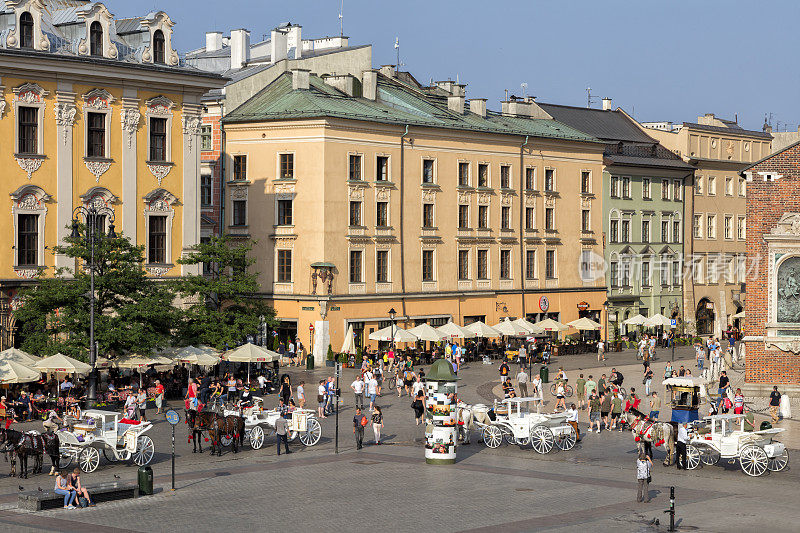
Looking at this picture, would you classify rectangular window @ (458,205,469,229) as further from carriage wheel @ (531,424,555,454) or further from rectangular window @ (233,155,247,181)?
carriage wheel @ (531,424,555,454)

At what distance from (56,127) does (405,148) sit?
81.1ft

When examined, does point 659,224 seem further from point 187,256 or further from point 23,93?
point 23,93

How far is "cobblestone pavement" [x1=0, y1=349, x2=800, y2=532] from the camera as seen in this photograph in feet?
99.8

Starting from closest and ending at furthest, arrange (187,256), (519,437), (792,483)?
(792,483)
(519,437)
(187,256)

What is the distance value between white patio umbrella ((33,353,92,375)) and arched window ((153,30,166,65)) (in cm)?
1850

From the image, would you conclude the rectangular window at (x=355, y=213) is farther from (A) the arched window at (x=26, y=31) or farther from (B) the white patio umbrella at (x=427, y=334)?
(A) the arched window at (x=26, y=31)

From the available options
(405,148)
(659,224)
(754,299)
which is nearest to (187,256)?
(405,148)

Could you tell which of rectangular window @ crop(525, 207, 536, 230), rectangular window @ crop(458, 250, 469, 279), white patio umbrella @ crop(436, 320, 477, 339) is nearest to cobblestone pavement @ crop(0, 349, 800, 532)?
white patio umbrella @ crop(436, 320, 477, 339)

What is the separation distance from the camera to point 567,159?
3595 inches

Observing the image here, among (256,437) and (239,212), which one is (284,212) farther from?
(256,437)

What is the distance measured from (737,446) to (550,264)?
52222mm

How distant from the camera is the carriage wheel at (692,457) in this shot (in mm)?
38625

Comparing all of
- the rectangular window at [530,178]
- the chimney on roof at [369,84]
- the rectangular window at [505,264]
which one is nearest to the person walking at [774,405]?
the rectangular window at [505,264]

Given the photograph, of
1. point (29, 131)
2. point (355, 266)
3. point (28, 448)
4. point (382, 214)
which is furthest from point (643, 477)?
point (382, 214)
